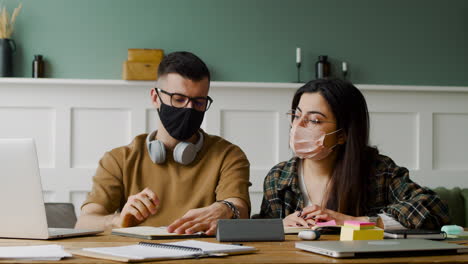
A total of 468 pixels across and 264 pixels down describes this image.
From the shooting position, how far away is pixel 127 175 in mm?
2484

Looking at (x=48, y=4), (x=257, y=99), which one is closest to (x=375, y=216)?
(x=257, y=99)

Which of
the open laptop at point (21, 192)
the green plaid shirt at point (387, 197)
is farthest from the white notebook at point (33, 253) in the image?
the green plaid shirt at point (387, 197)

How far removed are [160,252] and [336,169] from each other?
1285 mm

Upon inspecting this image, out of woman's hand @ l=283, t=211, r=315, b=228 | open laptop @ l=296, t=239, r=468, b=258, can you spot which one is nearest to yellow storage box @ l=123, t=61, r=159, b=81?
woman's hand @ l=283, t=211, r=315, b=228

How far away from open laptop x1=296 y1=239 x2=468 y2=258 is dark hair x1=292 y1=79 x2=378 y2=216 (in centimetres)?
94

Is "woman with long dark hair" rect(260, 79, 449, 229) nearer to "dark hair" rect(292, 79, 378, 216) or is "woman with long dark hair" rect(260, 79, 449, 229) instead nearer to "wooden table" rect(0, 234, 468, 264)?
"dark hair" rect(292, 79, 378, 216)

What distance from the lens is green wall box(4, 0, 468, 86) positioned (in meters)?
4.24

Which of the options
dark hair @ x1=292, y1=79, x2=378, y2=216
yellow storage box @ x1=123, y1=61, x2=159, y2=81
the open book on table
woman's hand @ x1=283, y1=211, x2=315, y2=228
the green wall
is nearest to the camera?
the open book on table

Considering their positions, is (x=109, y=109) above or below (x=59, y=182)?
above

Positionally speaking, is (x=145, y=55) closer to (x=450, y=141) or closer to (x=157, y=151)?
(x=157, y=151)

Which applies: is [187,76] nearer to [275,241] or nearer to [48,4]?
[275,241]

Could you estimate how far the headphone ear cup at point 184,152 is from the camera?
8.08 ft

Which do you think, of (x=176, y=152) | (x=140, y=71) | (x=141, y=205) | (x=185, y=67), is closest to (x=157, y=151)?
(x=176, y=152)

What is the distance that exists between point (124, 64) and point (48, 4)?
0.66 metres
